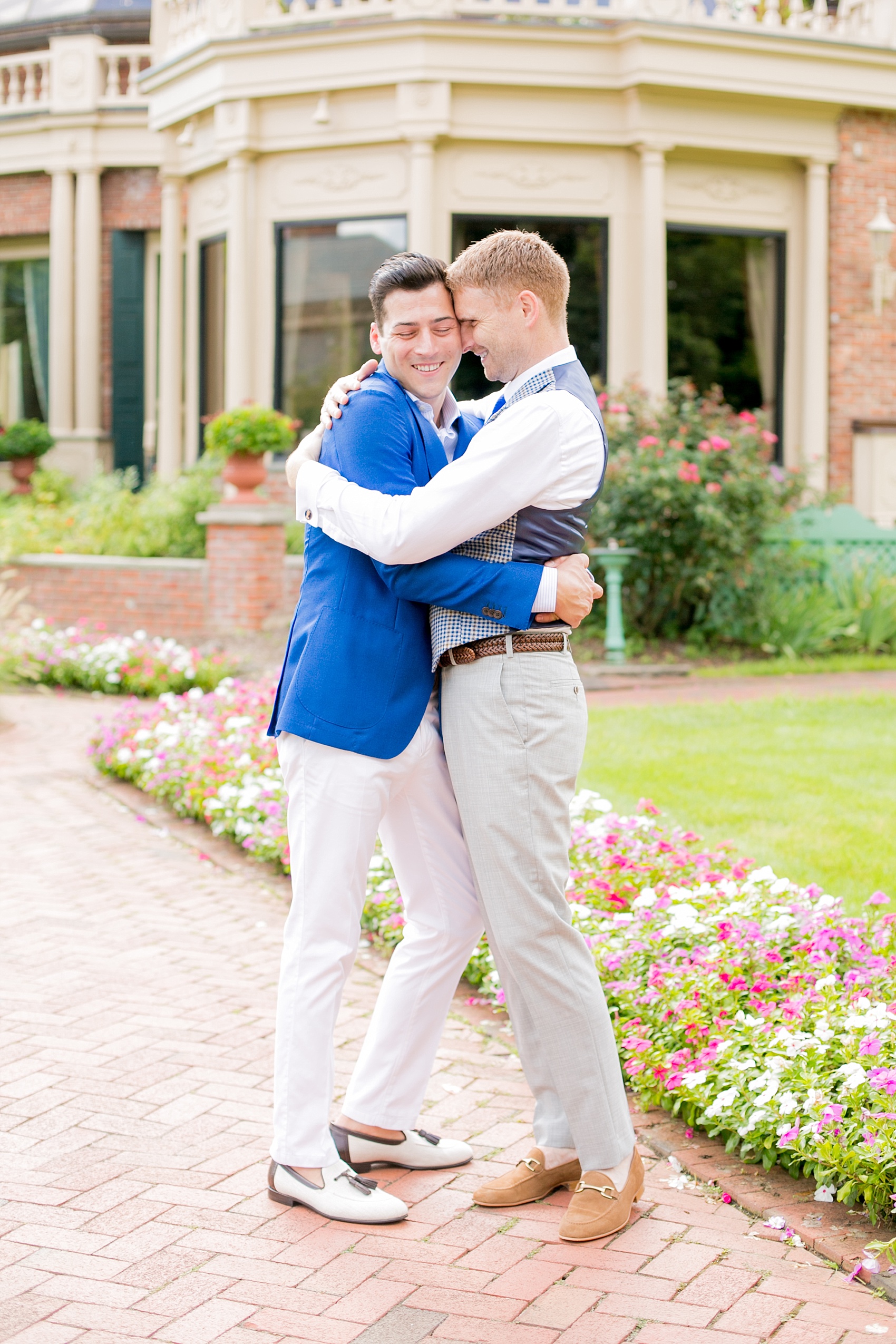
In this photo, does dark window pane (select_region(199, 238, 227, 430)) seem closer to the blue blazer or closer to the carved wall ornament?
the carved wall ornament

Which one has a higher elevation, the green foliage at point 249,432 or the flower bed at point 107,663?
the green foliage at point 249,432

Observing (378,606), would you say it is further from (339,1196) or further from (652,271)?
(652,271)

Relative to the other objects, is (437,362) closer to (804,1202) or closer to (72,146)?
(804,1202)

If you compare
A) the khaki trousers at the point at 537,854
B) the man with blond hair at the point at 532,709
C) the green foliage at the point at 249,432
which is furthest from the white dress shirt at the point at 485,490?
the green foliage at the point at 249,432

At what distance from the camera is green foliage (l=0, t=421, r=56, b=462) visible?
17.0 m

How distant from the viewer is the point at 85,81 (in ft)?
57.4

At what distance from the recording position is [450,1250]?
2881mm

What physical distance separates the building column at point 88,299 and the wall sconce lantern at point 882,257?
379 inches

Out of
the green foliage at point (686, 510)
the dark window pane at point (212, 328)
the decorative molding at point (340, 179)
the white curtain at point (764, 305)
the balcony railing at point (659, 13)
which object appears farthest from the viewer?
the dark window pane at point (212, 328)

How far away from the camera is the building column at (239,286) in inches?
546

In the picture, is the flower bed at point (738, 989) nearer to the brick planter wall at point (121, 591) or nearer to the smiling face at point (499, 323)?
the smiling face at point (499, 323)

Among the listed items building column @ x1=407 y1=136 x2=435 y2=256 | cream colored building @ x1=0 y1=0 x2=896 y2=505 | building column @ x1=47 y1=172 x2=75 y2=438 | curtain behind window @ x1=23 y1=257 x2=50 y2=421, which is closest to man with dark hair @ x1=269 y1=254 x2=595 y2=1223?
cream colored building @ x1=0 y1=0 x2=896 y2=505

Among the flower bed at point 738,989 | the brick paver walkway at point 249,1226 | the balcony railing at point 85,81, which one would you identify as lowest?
the brick paver walkway at point 249,1226

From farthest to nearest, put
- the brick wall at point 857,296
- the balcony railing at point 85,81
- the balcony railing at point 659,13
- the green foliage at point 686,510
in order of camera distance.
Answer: the balcony railing at point 85,81
the brick wall at point 857,296
the balcony railing at point 659,13
the green foliage at point 686,510
